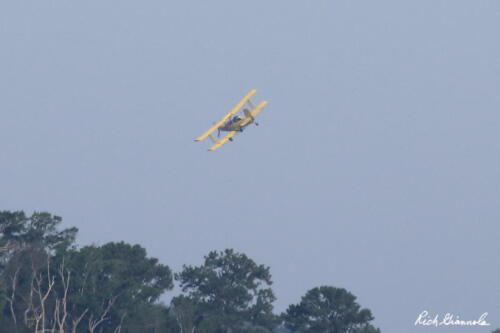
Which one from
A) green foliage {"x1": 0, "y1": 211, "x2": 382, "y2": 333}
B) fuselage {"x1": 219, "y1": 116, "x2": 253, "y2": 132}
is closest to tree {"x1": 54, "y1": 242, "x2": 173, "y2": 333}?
green foliage {"x1": 0, "y1": 211, "x2": 382, "y2": 333}

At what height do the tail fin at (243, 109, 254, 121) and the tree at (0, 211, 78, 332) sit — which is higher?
→ the tail fin at (243, 109, 254, 121)

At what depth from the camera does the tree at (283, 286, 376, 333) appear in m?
88.9

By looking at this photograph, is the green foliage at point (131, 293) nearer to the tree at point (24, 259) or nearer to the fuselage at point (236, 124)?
the tree at point (24, 259)

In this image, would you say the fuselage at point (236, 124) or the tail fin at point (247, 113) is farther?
the fuselage at point (236, 124)

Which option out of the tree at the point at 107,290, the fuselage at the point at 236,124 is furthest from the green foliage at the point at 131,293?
the fuselage at the point at 236,124

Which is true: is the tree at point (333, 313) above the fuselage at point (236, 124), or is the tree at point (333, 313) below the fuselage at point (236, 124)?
below

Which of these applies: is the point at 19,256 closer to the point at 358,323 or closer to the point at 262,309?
the point at 262,309

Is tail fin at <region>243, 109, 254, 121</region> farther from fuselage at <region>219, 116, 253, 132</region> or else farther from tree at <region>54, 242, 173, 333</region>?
tree at <region>54, 242, 173, 333</region>

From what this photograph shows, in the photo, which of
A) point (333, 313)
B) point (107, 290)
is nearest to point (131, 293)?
point (107, 290)

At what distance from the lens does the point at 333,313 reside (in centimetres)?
8950

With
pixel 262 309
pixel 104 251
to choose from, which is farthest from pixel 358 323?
pixel 104 251

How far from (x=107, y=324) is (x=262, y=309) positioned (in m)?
14.8

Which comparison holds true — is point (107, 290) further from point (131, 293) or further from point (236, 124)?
point (236, 124)

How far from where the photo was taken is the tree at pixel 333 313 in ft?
292
